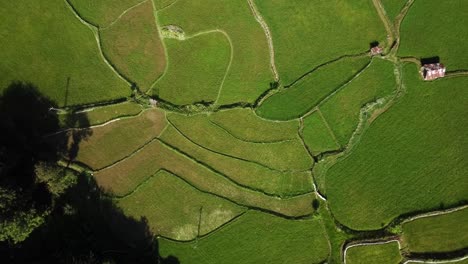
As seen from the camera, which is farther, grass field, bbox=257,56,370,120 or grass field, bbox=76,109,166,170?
grass field, bbox=76,109,166,170

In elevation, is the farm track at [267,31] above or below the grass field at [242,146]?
above

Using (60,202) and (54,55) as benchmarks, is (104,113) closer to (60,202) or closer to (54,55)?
(54,55)

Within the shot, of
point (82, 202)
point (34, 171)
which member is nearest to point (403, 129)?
point (82, 202)

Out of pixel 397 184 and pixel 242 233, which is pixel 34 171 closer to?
pixel 242 233

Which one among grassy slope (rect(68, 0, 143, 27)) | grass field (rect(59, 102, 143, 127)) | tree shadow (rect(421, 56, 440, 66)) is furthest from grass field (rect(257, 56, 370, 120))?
grassy slope (rect(68, 0, 143, 27))

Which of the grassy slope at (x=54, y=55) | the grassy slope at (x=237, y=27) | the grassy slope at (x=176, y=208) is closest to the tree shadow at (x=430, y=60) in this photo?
the grassy slope at (x=237, y=27)

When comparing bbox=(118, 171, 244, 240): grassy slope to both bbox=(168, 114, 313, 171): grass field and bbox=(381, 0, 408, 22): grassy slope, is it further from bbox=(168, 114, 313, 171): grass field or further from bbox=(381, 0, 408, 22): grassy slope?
bbox=(381, 0, 408, 22): grassy slope

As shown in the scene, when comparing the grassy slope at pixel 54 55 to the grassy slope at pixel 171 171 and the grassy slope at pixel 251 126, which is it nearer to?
the grassy slope at pixel 171 171
